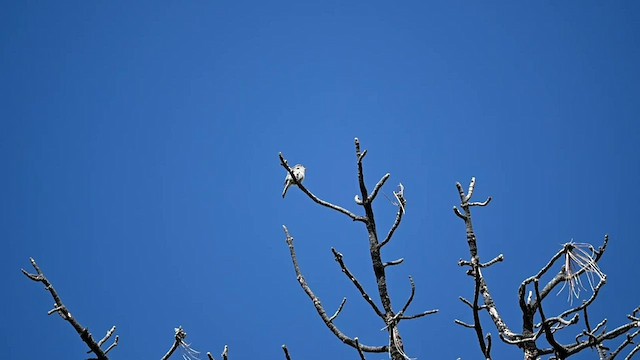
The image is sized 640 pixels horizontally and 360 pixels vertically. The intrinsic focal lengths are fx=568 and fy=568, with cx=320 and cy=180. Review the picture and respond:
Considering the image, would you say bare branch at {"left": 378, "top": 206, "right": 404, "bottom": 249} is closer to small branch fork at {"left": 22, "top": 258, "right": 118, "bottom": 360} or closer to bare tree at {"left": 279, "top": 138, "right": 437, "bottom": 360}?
bare tree at {"left": 279, "top": 138, "right": 437, "bottom": 360}

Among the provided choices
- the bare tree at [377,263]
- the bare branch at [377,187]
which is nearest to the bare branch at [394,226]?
the bare tree at [377,263]

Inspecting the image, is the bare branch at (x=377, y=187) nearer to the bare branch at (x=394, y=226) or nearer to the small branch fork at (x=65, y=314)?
the bare branch at (x=394, y=226)

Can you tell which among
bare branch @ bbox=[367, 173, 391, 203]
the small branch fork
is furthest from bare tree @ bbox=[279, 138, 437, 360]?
the small branch fork

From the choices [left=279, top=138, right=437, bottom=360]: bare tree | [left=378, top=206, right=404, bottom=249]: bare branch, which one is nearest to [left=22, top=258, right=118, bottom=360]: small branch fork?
[left=279, top=138, right=437, bottom=360]: bare tree


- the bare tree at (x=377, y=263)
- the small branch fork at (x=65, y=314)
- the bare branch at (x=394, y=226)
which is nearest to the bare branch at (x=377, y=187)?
the bare tree at (x=377, y=263)

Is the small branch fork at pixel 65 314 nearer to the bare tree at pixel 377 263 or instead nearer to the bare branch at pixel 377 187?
the bare tree at pixel 377 263

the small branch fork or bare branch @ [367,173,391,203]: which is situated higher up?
bare branch @ [367,173,391,203]

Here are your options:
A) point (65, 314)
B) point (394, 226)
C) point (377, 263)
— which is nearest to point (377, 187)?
point (394, 226)

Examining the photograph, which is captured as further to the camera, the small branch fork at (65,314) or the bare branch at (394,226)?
the bare branch at (394,226)

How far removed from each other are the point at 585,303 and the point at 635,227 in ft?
589

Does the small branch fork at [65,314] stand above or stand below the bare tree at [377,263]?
below

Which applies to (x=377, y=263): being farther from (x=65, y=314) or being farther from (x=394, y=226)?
(x=65, y=314)

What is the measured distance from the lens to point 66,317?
3.81 metres

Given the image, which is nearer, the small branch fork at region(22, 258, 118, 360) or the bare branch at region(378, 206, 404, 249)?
the small branch fork at region(22, 258, 118, 360)
